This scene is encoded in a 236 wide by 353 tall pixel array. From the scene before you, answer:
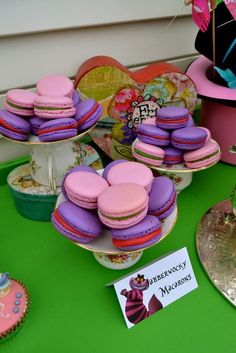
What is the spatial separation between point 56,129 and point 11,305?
0.33 meters

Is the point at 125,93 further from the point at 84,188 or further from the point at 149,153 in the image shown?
the point at 84,188

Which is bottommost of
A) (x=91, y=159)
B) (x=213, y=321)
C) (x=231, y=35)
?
(x=213, y=321)

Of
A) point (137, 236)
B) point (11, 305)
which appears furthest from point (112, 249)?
point (11, 305)

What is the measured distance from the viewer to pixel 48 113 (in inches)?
25.8

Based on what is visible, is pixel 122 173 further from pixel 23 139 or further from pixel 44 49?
pixel 44 49

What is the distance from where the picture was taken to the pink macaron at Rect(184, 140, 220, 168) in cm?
78

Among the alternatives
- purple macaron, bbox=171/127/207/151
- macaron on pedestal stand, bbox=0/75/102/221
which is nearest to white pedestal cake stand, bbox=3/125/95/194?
macaron on pedestal stand, bbox=0/75/102/221

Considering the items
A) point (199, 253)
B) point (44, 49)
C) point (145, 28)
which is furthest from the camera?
point (145, 28)

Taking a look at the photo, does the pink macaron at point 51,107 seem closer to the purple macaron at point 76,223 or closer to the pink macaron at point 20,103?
the pink macaron at point 20,103

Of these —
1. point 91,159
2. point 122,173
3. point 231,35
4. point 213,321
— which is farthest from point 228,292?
point 231,35

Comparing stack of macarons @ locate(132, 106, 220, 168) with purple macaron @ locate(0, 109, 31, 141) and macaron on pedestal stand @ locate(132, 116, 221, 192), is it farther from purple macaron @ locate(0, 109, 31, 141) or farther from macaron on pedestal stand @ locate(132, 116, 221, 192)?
purple macaron @ locate(0, 109, 31, 141)

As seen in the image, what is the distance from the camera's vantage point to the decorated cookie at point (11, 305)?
1.80ft

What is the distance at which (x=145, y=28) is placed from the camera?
98 centimetres

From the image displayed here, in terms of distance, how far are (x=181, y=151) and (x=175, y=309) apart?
365 mm
